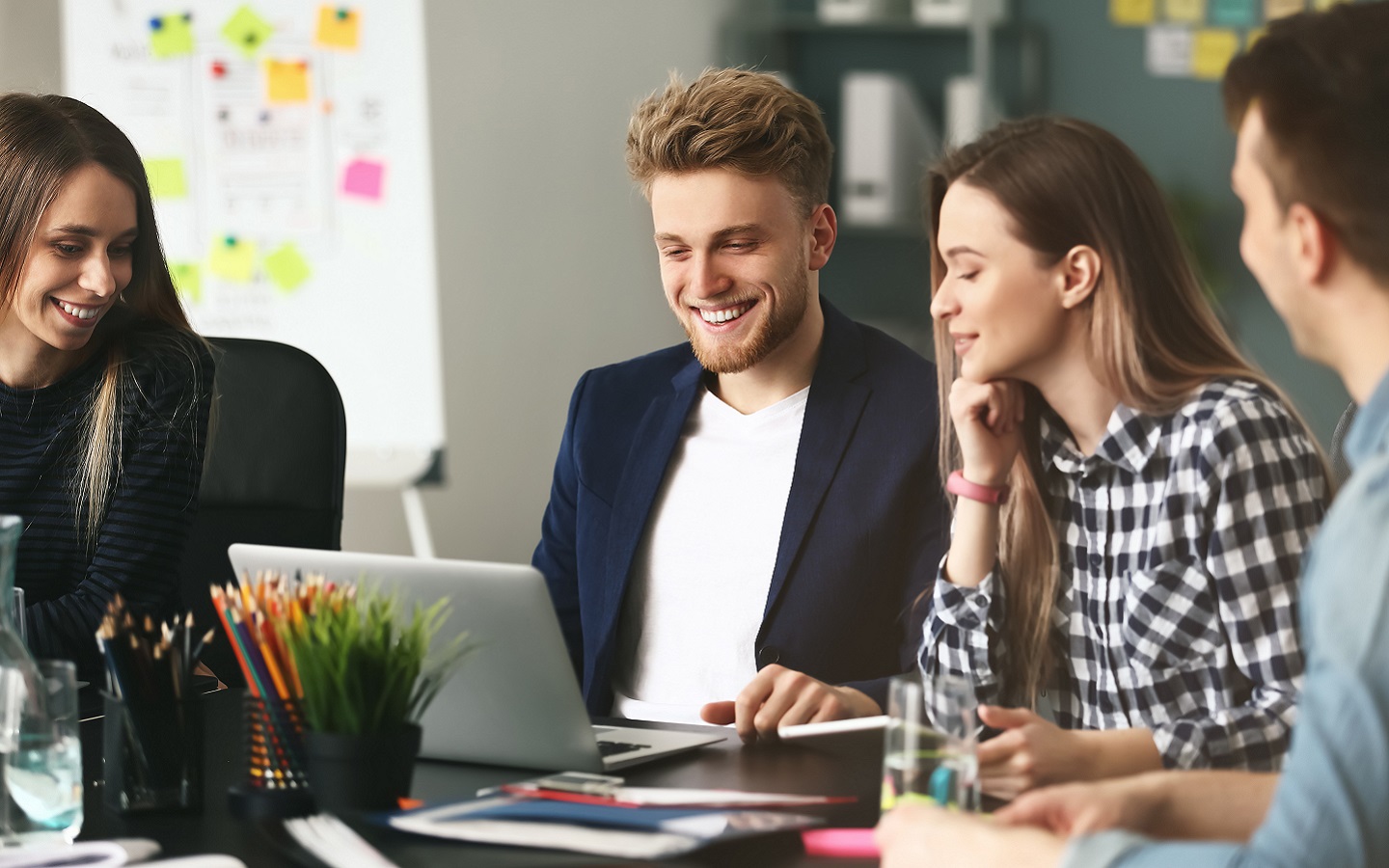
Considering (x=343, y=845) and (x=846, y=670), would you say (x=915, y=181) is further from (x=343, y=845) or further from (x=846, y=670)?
(x=343, y=845)

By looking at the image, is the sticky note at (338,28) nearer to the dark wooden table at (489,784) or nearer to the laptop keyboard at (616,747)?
the dark wooden table at (489,784)

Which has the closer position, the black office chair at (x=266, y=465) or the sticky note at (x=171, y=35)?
the black office chair at (x=266, y=465)

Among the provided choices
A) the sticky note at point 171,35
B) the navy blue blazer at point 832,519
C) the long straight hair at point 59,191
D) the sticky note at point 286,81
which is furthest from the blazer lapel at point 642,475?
the sticky note at point 171,35

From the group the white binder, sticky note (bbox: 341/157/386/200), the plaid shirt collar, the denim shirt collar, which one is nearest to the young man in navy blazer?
the plaid shirt collar

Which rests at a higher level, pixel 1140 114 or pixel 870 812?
pixel 1140 114

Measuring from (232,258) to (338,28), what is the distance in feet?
1.90

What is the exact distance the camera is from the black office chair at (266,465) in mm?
1867

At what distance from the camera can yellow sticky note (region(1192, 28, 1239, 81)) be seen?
3.46 meters

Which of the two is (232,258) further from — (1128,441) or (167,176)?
(1128,441)

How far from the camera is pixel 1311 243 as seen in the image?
826mm

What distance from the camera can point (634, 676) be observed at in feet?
5.72

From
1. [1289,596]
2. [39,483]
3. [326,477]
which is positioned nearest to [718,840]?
[1289,596]

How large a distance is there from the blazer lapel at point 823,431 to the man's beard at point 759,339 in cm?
6

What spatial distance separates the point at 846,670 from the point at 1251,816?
2.54 ft
